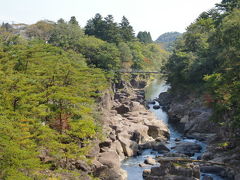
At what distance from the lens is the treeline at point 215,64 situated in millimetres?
24406

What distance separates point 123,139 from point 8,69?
12255mm

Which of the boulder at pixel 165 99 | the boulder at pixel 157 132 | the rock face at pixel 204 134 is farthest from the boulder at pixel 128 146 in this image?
the boulder at pixel 165 99

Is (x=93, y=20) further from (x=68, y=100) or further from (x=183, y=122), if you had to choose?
(x=68, y=100)

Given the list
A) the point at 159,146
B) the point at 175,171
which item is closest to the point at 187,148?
the point at 159,146

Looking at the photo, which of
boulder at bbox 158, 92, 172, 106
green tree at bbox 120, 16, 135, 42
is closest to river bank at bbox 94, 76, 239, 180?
boulder at bbox 158, 92, 172, 106

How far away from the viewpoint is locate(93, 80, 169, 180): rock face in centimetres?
2271

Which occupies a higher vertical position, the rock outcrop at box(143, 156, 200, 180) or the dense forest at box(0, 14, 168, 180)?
the dense forest at box(0, 14, 168, 180)

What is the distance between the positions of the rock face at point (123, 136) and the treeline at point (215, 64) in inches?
274

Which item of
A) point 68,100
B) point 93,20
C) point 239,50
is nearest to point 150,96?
point 93,20

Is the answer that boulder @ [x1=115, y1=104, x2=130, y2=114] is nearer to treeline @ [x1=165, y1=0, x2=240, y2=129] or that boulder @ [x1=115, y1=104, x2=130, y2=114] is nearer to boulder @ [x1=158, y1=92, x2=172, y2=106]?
treeline @ [x1=165, y1=0, x2=240, y2=129]

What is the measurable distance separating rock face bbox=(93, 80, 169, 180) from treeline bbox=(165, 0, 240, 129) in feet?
22.8

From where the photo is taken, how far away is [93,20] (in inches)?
2913

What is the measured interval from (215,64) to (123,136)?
1864 cm

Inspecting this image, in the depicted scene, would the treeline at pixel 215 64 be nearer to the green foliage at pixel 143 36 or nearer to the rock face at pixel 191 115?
the rock face at pixel 191 115
